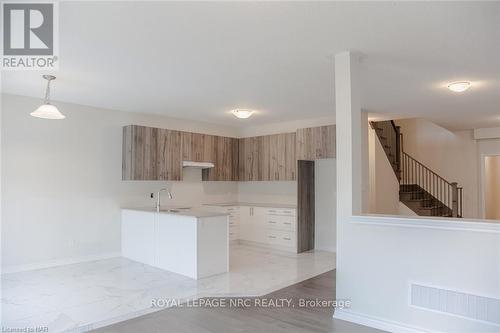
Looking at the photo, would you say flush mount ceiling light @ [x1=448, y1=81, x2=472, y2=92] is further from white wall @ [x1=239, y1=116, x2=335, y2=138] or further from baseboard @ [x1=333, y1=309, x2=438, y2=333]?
baseboard @ [x1=333, y1=309, x2=438, y2=333]

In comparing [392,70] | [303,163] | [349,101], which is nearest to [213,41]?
[349,101]

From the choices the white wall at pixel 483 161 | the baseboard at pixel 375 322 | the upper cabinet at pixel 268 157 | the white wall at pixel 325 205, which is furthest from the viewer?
the white wall at pixel 483 161

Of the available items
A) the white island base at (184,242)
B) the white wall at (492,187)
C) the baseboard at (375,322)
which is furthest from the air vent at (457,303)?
the white wall at (492,187)

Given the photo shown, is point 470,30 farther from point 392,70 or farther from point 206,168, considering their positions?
point 206,168

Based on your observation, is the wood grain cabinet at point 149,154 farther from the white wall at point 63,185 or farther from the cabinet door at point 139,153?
the white wall at point 63,185

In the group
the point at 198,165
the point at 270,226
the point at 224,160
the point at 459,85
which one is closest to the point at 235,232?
the point at 270,226

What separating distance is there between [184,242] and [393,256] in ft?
9.76

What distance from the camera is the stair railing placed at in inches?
336

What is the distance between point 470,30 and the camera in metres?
2.96

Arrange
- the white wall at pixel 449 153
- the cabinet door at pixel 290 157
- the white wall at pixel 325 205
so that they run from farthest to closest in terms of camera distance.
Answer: the white wall at pixel 449 153 < the cabinet door at pixel 290 157 < the white wall at pixel 325 205

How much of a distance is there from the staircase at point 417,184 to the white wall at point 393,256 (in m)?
4.75

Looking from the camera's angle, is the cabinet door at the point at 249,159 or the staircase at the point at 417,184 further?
the staircase at the point at 417,184

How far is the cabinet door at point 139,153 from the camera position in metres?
6.25

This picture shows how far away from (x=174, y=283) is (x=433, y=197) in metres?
7.13
